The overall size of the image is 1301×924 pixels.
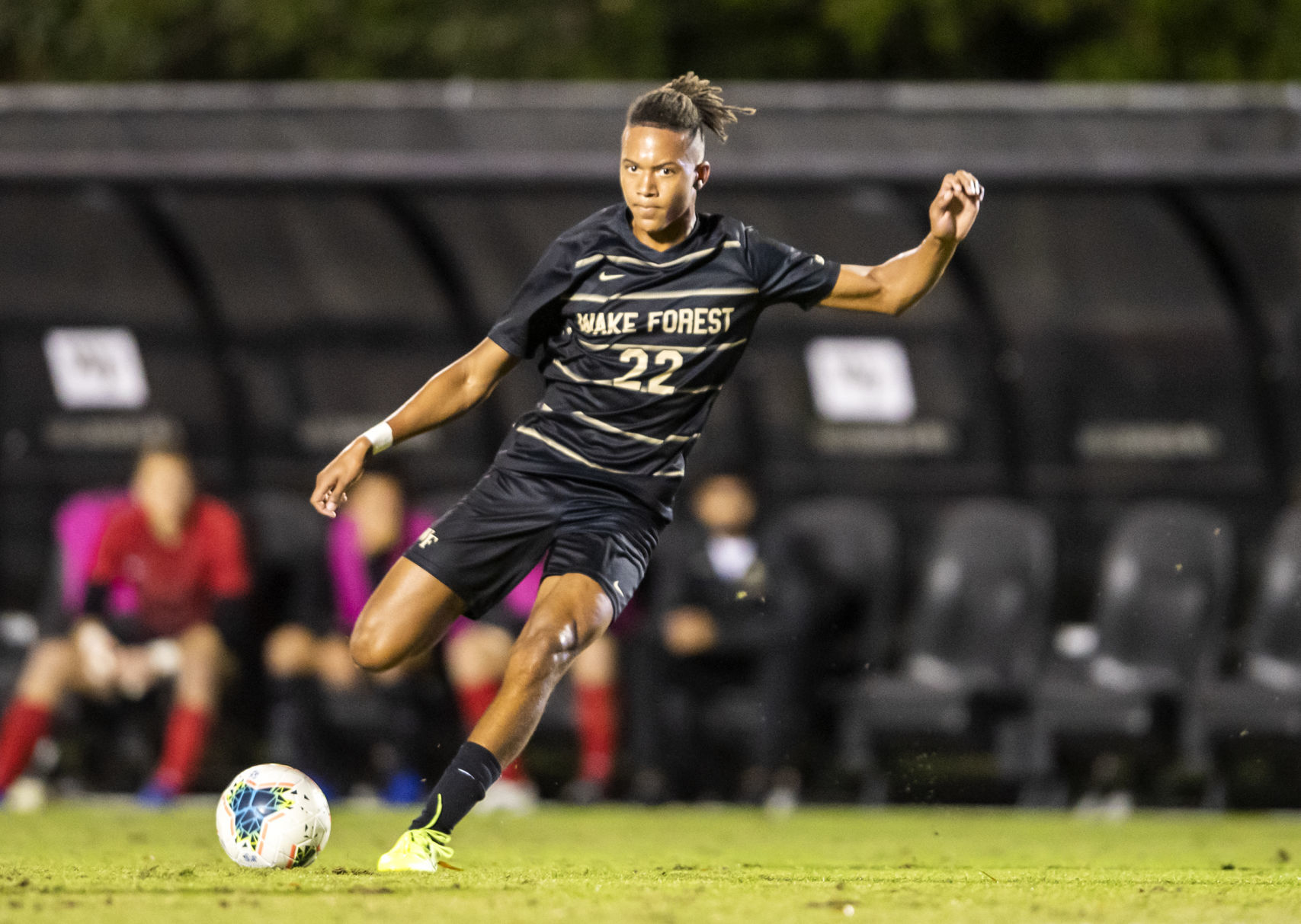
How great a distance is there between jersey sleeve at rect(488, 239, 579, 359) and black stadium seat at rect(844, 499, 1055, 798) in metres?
3.88

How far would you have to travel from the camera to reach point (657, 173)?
18.0 ft

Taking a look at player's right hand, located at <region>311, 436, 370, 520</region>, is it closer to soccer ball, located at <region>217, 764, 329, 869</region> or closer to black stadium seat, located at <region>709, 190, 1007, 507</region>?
soccer ball, located at <region>217, 764, 329, 869</region>

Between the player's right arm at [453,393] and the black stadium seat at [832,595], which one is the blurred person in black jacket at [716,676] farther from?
the player's right arm at [453,393]

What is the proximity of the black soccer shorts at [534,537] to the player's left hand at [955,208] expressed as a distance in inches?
44.6

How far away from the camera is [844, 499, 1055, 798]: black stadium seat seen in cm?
908

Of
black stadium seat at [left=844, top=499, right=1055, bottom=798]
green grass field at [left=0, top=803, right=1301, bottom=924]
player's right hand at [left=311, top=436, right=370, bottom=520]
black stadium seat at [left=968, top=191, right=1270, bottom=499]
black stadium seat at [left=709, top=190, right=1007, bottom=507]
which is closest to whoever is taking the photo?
green grass field at [left=0, top=803, right=1301, bottom=924]

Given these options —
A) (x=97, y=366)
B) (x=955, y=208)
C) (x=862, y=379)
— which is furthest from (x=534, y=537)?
(x=97, y=366)

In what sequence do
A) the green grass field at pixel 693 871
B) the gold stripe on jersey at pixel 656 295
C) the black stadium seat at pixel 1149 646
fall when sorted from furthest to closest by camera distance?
1. the black stadium seat at pixel 1149 646
2. the gold stripe on jersey at pixel 656 295
3. the green grass field at pixel 693 871

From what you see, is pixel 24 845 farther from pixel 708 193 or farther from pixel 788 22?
pixel 788 22

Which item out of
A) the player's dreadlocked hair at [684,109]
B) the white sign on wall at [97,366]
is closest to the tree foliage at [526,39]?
the white sign on wall at [97,366]

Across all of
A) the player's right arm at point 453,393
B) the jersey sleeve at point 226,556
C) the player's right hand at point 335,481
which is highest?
the player's right arm at point 453,393

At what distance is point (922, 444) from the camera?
9828 millimetres

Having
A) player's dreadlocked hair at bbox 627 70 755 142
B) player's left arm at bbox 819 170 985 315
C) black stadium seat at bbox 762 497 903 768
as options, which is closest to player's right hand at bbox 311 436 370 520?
player's dreadlocked hair at bbox 627 70 755 142

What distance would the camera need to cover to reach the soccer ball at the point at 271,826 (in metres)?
5.48
